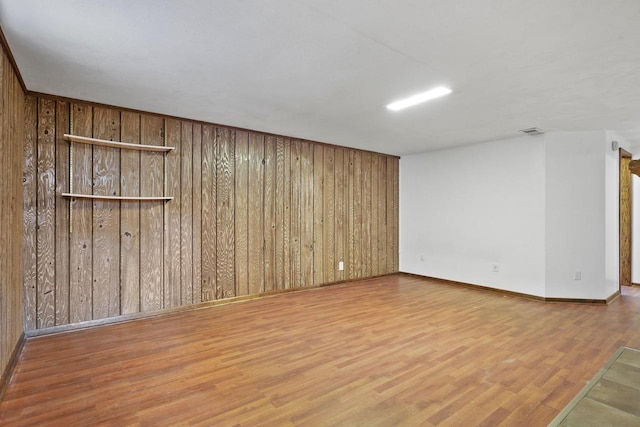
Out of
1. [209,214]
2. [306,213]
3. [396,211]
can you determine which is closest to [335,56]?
[209,214]

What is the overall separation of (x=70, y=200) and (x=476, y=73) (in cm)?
412

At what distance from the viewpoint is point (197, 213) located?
4.22 metres

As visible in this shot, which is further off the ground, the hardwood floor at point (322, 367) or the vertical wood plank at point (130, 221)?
the vertical wood plank at point (130, 221)

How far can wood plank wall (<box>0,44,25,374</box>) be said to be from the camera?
2.25 m

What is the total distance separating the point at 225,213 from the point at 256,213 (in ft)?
1.55

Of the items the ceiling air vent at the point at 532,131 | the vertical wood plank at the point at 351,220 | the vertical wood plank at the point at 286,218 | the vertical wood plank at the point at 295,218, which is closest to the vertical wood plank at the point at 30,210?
the vertical wood plank at the point at 286,218

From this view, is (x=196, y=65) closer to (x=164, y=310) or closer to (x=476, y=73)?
(x=476, y=73)

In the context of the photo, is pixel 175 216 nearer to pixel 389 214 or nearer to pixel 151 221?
pixel 151 221

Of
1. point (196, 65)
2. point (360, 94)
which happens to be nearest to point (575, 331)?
point (360, 94)

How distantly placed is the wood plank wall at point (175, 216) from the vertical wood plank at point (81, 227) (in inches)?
0.4

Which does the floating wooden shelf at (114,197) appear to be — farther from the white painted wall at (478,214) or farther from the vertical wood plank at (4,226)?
the white painted wall at (478,214)

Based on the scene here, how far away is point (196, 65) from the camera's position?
259cm

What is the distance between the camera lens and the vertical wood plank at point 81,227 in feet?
11.3

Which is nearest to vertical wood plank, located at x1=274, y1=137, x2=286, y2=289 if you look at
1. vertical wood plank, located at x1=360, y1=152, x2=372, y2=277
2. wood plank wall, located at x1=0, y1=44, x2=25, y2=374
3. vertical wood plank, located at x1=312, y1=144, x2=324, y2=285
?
vertical wood plank, located at x1=312, y1=144, x2=324, y2=285
